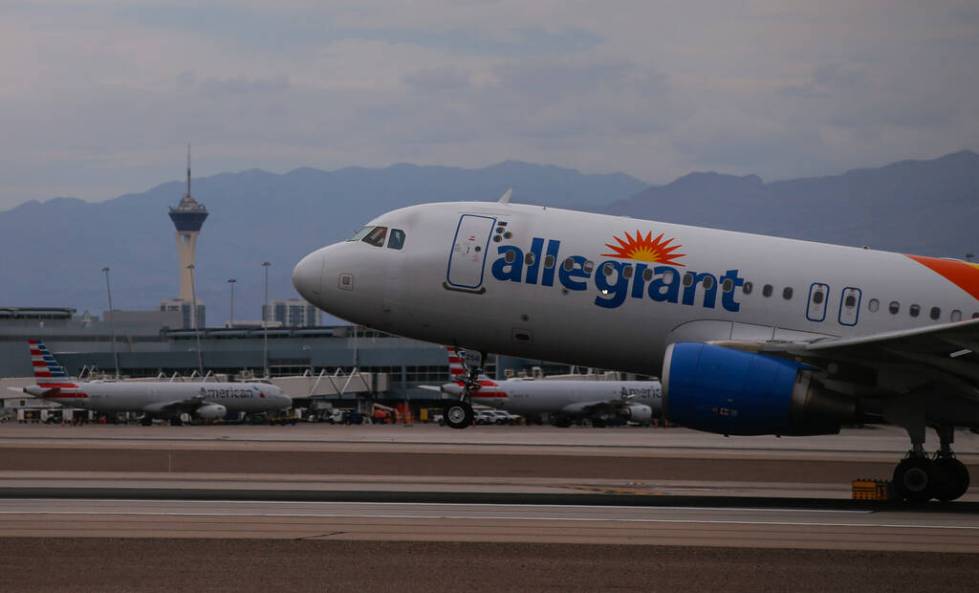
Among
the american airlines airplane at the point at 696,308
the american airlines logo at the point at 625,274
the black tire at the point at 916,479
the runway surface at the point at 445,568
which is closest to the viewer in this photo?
the runway surface at the point at 445,568

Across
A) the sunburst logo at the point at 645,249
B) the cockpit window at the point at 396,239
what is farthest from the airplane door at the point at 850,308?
the cockpit window at the point at 396,239

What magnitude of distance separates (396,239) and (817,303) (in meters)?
8.71

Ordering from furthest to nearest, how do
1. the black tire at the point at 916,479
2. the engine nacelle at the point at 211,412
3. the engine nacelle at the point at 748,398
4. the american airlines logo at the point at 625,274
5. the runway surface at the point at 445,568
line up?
the engine nacelle at the point at 211,412 → the american airlines logo at the point at 625,274 → the black tire at the point at 916,479 → the engine nacelle at the point at 748,398 → the runway surface at the point at 445,568

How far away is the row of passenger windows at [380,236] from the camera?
28062 millimetres

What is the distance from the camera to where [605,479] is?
34.0 meters

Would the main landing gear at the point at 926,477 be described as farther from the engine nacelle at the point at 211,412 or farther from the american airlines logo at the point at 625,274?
the engine nacelle at the point at 211,412

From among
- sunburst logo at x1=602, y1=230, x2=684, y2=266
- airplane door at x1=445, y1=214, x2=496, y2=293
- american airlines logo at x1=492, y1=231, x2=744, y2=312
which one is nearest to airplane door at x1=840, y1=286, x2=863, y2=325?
american airlines logo at x1=492, y1=231, x2=744, y2=312

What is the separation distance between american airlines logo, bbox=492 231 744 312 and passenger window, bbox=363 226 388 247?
2.70m

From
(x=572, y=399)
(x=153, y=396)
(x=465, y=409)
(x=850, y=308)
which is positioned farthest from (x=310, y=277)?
(x=153, y=396)

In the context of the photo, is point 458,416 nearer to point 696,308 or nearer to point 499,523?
point 696,308

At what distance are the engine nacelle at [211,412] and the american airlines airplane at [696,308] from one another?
7912cm

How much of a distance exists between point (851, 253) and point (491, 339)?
751cm

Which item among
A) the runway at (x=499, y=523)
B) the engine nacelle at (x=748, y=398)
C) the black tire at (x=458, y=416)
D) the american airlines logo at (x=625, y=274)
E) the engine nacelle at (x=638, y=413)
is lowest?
the engine nacelle at (x=638, y=413)

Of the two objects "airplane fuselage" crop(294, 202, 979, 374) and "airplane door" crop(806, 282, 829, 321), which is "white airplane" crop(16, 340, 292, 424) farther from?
"airplane door" crop(806, 282, 829, 321)
